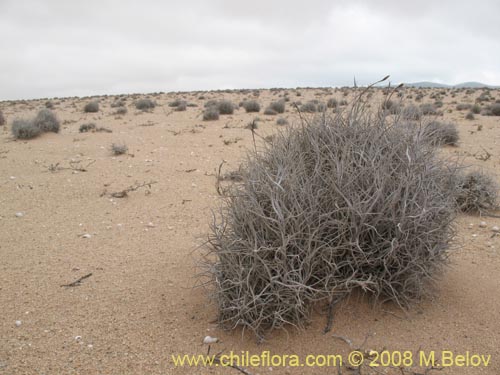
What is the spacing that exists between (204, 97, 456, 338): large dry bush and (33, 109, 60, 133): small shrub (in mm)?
9905

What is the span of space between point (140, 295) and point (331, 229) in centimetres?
169

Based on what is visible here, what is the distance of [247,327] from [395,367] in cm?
93

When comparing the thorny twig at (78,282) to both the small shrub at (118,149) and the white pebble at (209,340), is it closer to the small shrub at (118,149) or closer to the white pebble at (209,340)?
the white pebble at (209,340)

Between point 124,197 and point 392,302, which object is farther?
point 124,197

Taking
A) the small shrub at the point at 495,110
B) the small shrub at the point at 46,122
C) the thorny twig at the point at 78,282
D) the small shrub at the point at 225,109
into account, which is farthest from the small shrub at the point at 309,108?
the small shrub at the point at 495,110

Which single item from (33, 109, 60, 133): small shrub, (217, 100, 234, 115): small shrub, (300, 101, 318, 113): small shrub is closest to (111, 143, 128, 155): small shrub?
(33, 109, 60, 133): small shrub

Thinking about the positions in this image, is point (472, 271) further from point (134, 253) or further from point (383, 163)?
point (134, 253)

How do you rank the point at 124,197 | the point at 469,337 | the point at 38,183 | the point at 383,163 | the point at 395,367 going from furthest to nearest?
the point at 38,183 < the point at 124,197 < the point at 383,163 < the point at 469,337 < the point at 395,367

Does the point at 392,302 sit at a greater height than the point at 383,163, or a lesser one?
lesser

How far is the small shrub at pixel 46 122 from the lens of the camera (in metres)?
10.8

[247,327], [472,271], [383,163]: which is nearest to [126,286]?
[247,327]

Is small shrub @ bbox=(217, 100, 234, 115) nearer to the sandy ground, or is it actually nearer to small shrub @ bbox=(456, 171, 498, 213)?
the sandy ground

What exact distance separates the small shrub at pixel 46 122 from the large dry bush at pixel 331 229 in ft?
32.5

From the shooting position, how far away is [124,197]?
227 inches
